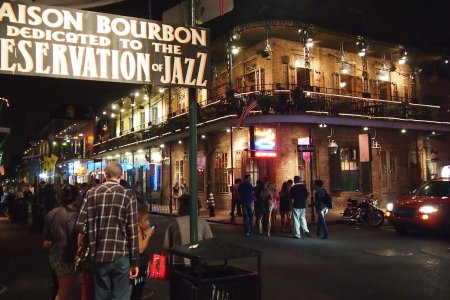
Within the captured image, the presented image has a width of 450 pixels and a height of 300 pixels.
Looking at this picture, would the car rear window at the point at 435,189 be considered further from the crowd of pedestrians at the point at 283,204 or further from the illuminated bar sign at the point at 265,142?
the illuminated bar sign at the point at 265,142

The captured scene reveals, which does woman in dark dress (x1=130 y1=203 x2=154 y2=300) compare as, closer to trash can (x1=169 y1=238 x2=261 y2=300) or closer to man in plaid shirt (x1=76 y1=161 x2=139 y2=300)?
man in plaid shirt (x1=76 y1=161 x2=139 y2=300)

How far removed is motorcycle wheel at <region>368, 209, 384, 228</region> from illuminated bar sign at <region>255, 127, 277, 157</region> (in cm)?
529

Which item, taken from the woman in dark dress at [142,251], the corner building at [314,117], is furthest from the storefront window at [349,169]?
the woman in dark dress at [142,251]

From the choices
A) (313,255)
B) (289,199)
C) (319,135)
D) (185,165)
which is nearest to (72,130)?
(185,165)

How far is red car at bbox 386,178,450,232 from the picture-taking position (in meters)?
13.0

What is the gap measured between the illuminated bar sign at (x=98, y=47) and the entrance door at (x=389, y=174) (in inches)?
847

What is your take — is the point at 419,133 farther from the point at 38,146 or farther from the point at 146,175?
the point at 38,146

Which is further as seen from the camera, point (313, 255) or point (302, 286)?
point (313, 255)

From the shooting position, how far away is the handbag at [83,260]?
4648 mm

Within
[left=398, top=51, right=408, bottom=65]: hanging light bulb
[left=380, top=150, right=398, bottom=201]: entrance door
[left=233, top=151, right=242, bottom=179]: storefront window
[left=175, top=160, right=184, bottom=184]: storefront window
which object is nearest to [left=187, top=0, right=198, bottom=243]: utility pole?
[left=233, top=151, right=242, bottom=179]: storefront window

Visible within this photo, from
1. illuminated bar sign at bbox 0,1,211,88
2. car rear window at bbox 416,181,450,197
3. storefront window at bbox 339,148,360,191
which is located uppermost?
illuminated bar sign at bbox 0,1,211,88

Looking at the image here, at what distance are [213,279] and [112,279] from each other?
1130mm

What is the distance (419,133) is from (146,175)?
62.6ft

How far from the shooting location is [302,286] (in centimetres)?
773
